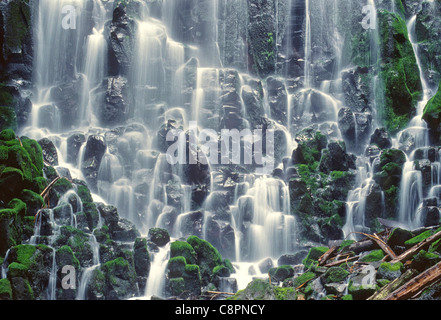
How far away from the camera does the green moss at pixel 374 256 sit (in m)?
8.48

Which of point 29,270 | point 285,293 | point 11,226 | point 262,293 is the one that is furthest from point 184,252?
point 262,293

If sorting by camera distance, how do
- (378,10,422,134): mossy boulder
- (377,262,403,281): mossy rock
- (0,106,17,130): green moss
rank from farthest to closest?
(378,10,422,134): mossy boulder < (0,106,17,130): green moss < (377,262,403,281): mossy rock

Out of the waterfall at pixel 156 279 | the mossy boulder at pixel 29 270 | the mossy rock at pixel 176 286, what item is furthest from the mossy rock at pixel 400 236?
the mossy boulder at pixel 29 270

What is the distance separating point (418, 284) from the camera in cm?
619

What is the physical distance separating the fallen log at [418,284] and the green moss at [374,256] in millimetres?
2123

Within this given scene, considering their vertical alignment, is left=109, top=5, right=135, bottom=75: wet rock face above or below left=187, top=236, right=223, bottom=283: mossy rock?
above

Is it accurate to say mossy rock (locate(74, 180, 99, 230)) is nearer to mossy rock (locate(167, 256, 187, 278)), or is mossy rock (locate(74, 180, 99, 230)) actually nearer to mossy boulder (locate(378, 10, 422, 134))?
mossy rock (locate(167, 256, 187, 278))

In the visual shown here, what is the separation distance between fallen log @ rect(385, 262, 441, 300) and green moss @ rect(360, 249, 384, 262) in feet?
6.96

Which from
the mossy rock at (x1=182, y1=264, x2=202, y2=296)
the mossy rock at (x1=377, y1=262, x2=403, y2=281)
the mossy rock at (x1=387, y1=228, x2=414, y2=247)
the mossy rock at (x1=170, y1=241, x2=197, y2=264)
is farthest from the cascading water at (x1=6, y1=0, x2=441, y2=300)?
the mossy rock at (x1=377, y1=262, x2=403, y2=281)

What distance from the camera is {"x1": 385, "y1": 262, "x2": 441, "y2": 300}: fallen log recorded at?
240 inches

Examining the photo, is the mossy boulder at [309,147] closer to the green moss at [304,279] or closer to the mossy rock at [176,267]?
the mossy rock at [176,267]

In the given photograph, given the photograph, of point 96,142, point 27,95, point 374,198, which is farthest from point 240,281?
point 27,95

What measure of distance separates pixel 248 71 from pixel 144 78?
5.97 m

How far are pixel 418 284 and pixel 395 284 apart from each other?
2.08 feet
